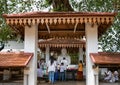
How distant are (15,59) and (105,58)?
10.4 feet

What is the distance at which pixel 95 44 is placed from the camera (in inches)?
420

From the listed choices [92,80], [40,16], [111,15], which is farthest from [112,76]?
[40,16]

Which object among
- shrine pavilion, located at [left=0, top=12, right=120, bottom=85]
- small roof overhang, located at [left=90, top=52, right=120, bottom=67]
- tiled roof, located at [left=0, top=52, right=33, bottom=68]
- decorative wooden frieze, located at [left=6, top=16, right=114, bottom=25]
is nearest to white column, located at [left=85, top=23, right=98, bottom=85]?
shrine pavilion, located at [left=0, top=12, right=120, bottom=85]

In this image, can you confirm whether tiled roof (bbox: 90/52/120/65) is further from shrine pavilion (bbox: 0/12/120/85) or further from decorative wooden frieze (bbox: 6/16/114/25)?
decorative wooden frieze (bbox: 6/16/114/25)

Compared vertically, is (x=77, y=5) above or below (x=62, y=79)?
above

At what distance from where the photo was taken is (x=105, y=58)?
397 inches

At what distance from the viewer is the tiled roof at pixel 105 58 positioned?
31.9 ft

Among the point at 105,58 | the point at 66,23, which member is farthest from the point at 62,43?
the point at 105,58

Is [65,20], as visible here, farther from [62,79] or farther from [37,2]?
[37,2]

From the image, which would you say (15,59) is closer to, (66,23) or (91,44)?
(66,23)

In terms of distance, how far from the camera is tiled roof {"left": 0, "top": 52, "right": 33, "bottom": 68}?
9.61 m

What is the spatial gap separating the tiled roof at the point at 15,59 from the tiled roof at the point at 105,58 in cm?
229

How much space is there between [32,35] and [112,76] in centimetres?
439

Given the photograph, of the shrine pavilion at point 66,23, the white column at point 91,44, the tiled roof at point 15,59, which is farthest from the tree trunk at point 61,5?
the tiled roof at point 15,59
